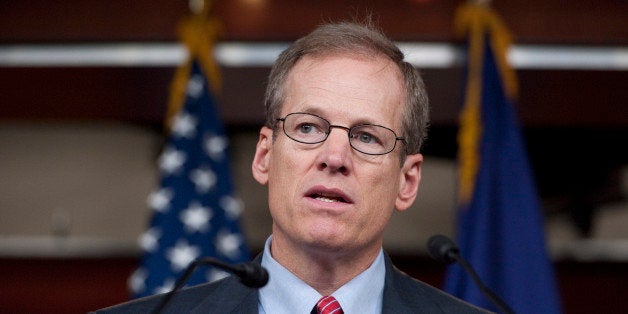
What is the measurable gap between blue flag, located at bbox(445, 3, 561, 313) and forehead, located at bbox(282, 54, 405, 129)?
49.8 inches

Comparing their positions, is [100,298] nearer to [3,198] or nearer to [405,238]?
[405,238]

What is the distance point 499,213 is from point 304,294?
1562 mm

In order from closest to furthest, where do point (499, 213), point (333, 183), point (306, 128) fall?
point (333, 183) → point (306, 128) → point (499, 213)

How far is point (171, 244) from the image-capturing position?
325cm

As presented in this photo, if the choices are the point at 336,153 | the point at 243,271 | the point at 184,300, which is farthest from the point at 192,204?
the point at 243,271

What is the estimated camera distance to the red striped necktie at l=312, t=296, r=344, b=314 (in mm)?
1715

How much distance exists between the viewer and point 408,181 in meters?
1.99

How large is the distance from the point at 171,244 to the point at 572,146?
2.96 m

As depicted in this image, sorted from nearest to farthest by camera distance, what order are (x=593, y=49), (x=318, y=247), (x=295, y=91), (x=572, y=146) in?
(x=318, y=247) < (x=295, y=91) < (x=593, y=49) < (x=572, y=146)

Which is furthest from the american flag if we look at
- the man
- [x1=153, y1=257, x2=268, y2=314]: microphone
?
[x1=153, y1=257, x2=268, y2=314]: microphone

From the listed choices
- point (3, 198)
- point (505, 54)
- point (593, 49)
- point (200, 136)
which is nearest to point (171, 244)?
point (200, 136)

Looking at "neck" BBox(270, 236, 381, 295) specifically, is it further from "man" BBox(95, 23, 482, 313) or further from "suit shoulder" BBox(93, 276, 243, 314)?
"suit shoulder" BBox(93, 276, 243, 314)

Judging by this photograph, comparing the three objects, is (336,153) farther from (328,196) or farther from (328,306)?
(328,306)

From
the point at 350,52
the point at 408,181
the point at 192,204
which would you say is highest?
the point at 350,52
